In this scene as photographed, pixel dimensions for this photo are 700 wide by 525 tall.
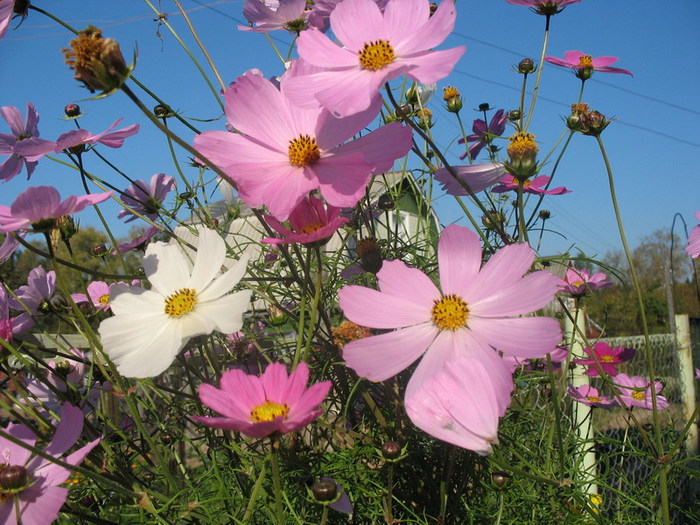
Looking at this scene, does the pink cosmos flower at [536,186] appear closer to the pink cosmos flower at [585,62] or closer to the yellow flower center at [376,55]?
the pink cosmos flower at [585,62]

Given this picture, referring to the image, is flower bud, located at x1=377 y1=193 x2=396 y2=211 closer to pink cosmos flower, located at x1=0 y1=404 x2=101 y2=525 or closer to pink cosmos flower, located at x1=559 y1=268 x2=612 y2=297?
pink cosmos flower, located at x1=559 y1=268 x2=612 y2=297

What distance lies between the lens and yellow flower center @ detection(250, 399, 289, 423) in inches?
15.9

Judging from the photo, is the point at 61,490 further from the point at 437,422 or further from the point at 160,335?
the point at 437,422

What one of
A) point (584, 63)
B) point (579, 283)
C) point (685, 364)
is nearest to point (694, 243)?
point (579, 283)

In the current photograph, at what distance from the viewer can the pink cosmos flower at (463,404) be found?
35 cm

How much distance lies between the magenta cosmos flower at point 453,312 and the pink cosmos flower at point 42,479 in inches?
8.7

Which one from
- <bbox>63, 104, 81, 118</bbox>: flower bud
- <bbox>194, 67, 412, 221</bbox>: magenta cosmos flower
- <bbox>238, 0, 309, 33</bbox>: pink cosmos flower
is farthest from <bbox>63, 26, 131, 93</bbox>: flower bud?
<bbox>63, 104, 81, 118</bbox>: flower bud

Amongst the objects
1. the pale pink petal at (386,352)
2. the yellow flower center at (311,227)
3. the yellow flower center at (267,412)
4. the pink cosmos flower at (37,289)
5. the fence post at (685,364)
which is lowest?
the yellow flower center at (267,412)

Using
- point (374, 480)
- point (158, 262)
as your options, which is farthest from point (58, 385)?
point (374, 480)

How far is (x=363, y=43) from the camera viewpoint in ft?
1.67

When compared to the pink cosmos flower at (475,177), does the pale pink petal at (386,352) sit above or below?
below

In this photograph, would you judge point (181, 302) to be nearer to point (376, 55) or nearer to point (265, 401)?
point (265, 401)

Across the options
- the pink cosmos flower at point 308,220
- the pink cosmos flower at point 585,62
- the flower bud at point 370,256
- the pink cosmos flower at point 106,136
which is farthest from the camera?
the pink cosmos flower at point 585,62

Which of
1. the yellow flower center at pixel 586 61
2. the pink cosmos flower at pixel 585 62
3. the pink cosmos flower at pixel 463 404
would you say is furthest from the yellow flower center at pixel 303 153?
the yellow flower center at pixel 586 61
